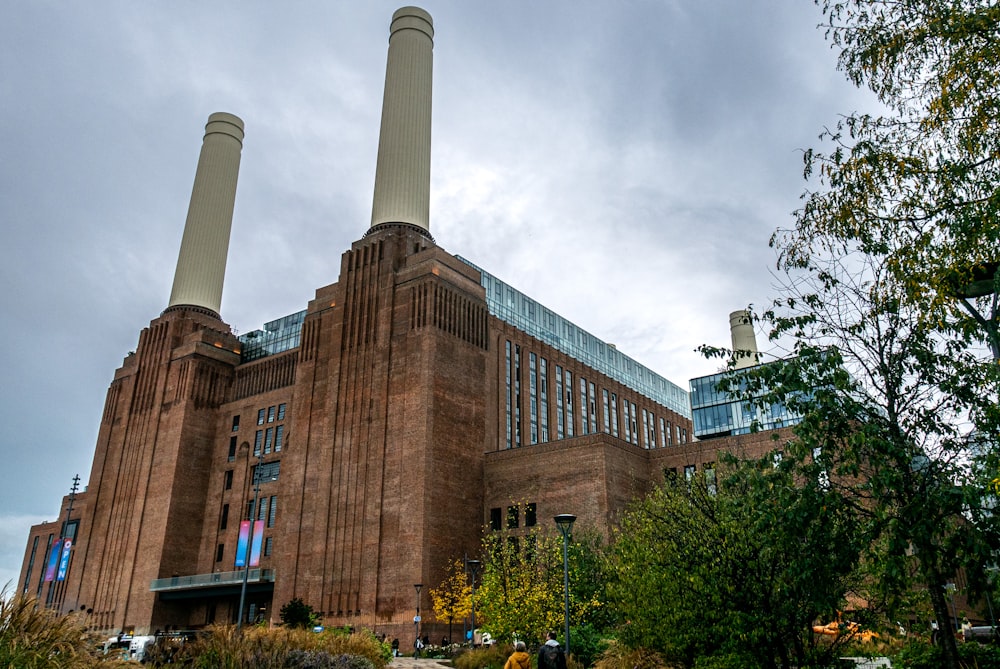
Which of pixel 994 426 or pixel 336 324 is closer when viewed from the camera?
pixel 994 426

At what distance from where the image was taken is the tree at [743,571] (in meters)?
17.6

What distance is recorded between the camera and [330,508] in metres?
62.0

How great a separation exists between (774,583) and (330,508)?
4751cm

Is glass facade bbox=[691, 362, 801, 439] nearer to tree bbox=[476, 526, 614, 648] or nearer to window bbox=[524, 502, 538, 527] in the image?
window bbox=[524, 502, 538, 527]

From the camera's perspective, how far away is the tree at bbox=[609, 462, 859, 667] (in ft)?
57.7

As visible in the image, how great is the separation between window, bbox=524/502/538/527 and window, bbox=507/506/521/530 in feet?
2.05

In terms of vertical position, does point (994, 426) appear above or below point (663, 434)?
below

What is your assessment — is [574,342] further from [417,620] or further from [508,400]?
[417,620]

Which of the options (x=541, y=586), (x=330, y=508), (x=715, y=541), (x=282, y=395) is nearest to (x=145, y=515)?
(x=282, y=395)

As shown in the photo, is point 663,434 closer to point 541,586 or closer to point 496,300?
point 496,300

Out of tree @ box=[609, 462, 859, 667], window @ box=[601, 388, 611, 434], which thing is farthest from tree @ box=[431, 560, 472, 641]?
window @ box=[601, 388, 611, 434]

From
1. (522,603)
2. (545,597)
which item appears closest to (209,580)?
(522,603)

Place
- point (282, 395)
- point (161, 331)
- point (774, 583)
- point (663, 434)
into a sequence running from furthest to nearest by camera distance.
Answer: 1. point (663, 434)
2. point (161, 331)
3. point (282, 395)
4. point (774, 583)

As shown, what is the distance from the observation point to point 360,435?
62719mm
